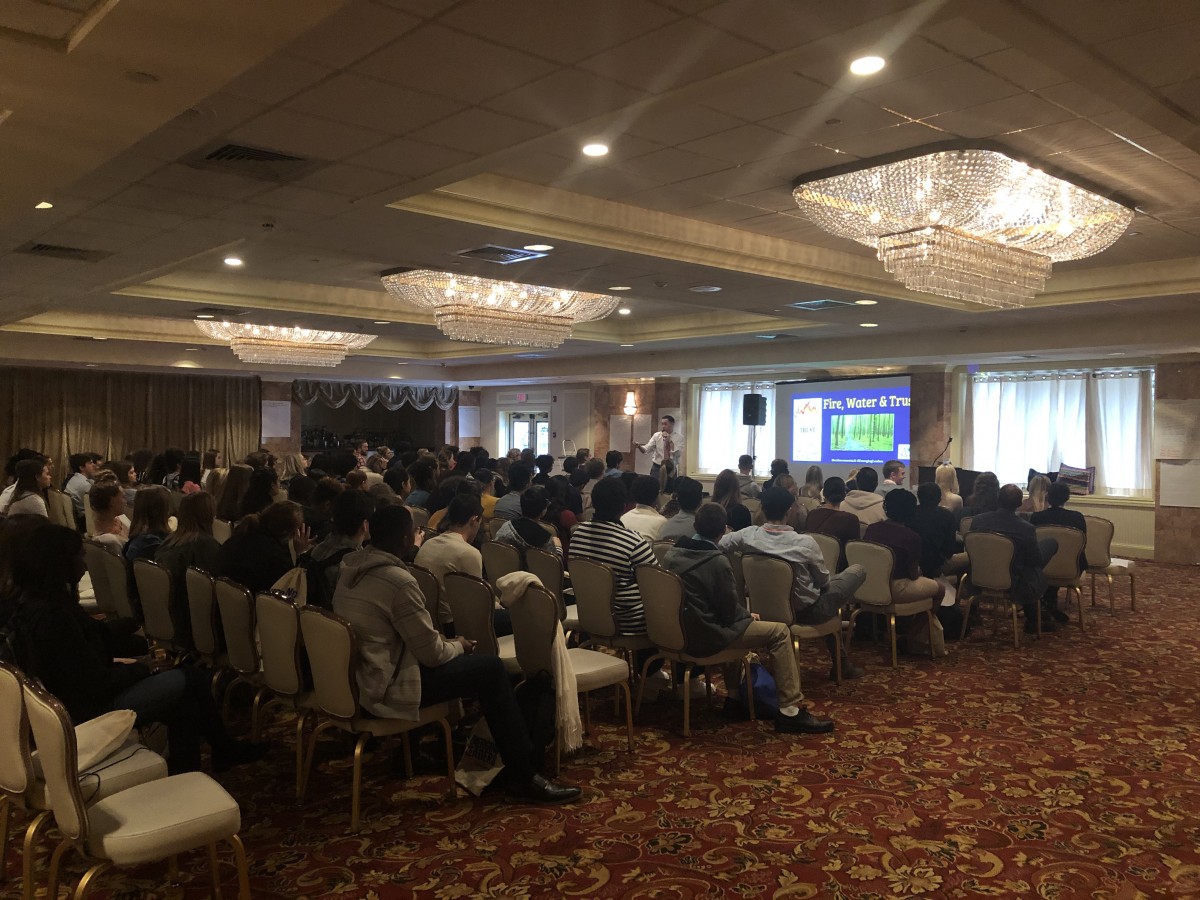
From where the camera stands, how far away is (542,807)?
159 inches

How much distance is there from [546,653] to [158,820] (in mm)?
1894

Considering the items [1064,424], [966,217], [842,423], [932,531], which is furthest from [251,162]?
[842,423]

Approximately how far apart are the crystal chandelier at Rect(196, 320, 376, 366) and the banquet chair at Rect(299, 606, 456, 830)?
8690 millimetres

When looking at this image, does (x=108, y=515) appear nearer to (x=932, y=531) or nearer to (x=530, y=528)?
(x=530, y=528)

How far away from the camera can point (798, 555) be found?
5.73 meters

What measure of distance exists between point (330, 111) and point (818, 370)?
13.4 m

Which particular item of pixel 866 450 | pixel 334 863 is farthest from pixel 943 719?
pixel 866 450

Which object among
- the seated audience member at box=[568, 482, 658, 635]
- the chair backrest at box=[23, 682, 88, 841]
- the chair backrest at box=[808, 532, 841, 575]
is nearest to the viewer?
the chair backrest at box=[23, 682, 88, 841]

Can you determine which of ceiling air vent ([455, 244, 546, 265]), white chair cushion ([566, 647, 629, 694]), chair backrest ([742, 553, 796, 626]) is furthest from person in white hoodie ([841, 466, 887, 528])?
white chair cushion ([566, 647, 629, 694])

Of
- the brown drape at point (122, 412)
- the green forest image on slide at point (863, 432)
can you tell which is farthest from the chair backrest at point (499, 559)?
the brown drape at point (122, 412)

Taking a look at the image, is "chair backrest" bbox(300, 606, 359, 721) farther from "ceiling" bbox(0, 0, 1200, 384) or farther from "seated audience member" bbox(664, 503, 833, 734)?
"ceiling" bbox(0, 0, 1200, 384)

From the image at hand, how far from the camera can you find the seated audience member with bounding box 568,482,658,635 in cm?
520

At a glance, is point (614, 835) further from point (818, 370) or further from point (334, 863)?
point (818, 370)

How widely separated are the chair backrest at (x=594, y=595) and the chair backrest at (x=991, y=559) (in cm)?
361
